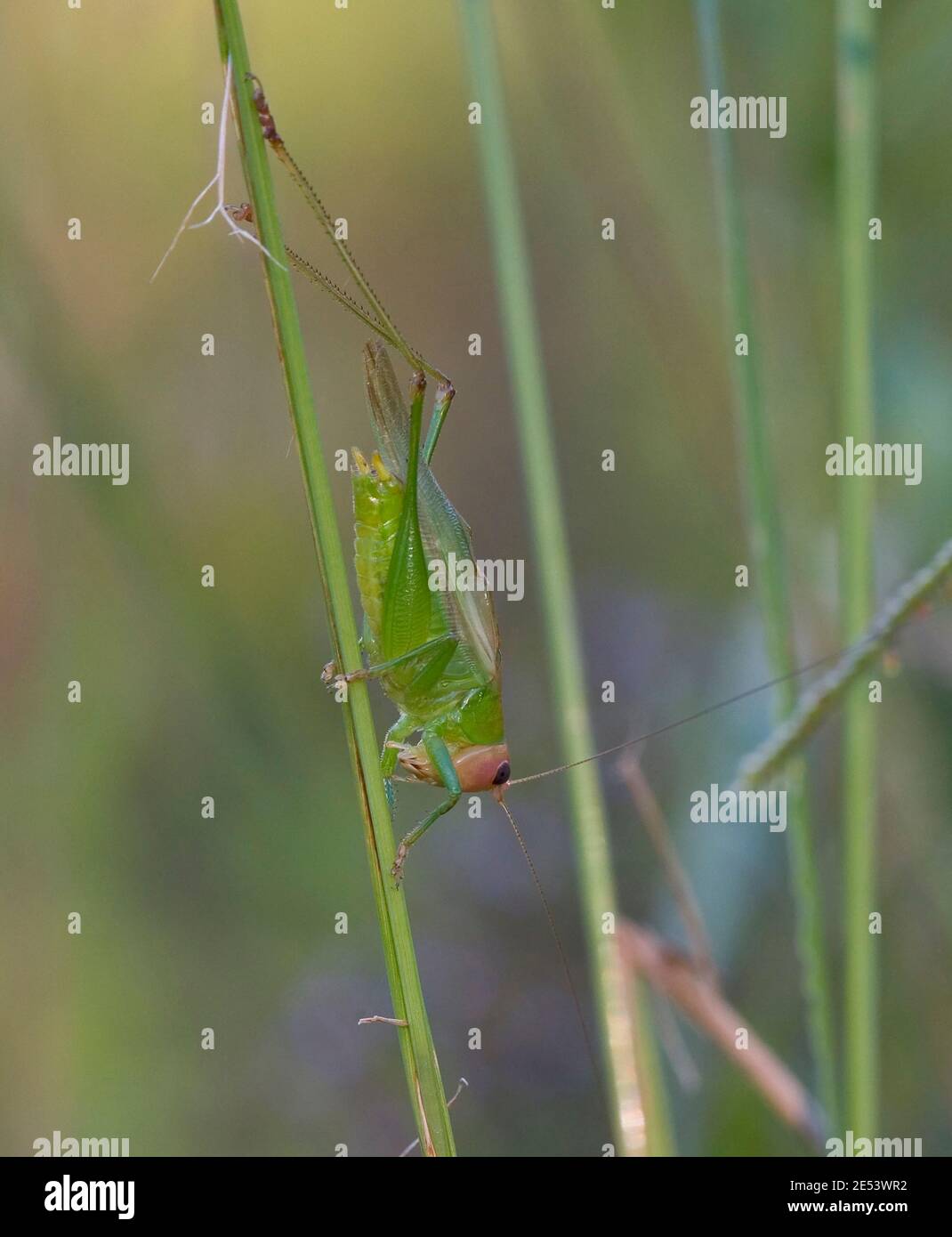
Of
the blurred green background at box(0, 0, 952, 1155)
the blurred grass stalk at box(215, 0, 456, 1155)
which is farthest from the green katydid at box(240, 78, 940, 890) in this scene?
the blurred green background at box(0, 0, 952, 1155)

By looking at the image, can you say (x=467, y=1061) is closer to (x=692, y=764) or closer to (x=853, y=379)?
(x=692, y=764)

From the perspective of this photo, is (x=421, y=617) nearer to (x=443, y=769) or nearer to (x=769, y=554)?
(x=443, y=769)

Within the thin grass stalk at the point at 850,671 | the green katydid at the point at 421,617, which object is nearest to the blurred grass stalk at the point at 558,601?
the green katydid at the point at 421,617

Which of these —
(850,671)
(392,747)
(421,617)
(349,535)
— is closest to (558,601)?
(421,617)

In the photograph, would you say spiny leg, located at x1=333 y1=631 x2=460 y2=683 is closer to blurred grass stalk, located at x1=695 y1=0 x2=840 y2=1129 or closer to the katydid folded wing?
the katydid folded wing

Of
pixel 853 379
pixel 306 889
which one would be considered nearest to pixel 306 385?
pixel 853 379

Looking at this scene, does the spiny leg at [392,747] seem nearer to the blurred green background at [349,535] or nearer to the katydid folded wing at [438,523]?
the katydid folded wing at [438,523]
